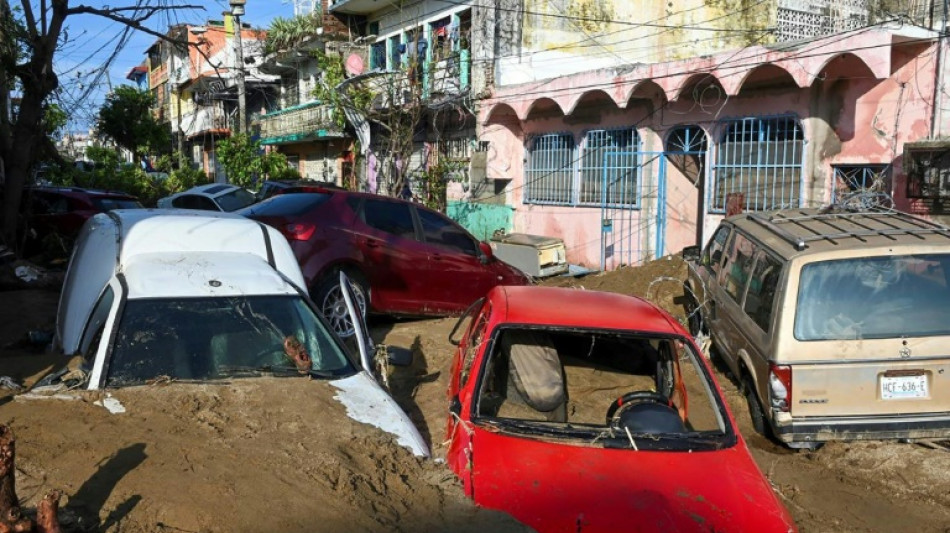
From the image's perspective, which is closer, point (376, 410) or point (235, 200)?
point (376, 410)

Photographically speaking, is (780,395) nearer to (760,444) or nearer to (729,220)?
(760,444)

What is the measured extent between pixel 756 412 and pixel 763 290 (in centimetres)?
99

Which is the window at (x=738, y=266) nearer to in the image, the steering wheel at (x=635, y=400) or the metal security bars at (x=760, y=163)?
the steering wheel at (x=635, y=400)

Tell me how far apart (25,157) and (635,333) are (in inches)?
448

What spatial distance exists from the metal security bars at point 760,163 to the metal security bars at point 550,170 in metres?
4.08

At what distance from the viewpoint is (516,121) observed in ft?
58.9

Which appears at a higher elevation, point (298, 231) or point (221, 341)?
point (298, 231)

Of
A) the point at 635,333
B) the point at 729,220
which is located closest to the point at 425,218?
the point at 729,220

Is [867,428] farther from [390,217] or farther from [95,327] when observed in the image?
[390,217]

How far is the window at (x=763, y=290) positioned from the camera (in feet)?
19.7

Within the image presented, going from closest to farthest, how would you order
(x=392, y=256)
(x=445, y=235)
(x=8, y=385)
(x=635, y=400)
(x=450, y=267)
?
(x=8, y=385), (x=635, y=400), (x=392, y=256), (x=450, y=267), (x=445, y=235)

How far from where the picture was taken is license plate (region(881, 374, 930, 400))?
5504mm

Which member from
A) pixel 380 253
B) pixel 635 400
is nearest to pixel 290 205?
pixel 380 253

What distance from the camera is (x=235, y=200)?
17.5 meters
